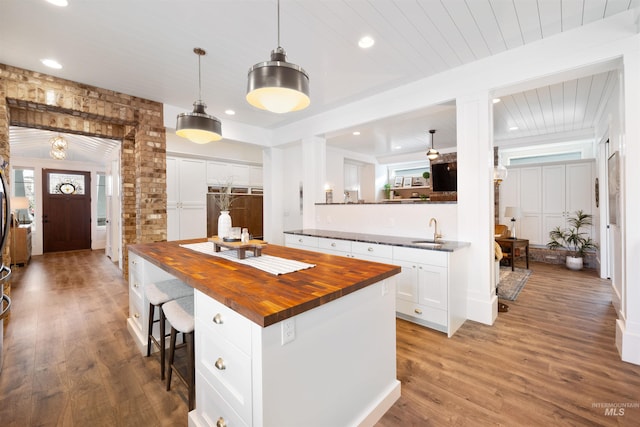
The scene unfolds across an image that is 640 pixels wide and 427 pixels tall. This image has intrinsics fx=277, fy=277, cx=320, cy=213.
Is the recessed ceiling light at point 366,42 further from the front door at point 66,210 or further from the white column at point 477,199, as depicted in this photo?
the front door at point 66,210

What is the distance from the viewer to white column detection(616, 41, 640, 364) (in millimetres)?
2139

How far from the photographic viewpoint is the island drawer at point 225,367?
1.14 meters

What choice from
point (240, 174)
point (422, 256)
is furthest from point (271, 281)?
point (240, 174)

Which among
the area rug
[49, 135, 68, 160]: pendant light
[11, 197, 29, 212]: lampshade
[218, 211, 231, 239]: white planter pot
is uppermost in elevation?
[49, 135, 68, 160]: pendant light

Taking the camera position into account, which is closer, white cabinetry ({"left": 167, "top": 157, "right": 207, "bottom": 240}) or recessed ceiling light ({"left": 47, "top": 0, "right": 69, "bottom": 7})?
recessed ceiling light ({"left": 47, "top": 0, "right": 69, "bottom": 7})

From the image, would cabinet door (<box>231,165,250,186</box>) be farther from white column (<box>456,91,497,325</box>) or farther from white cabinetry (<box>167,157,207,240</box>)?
white column (<box>456,91,497,325</box>)

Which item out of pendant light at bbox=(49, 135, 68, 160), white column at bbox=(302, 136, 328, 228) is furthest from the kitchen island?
pendant light at bbox=(49, 135, 68, 160)

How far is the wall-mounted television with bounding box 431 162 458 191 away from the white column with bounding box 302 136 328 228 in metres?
3.25

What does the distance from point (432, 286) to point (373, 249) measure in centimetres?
75

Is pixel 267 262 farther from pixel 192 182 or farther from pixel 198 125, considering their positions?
pixel 192 182

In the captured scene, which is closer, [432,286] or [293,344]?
[293,344]

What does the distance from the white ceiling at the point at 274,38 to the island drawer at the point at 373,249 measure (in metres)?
1.82

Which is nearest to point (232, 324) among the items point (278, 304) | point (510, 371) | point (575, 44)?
point (278, 304)

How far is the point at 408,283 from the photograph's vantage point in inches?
114
